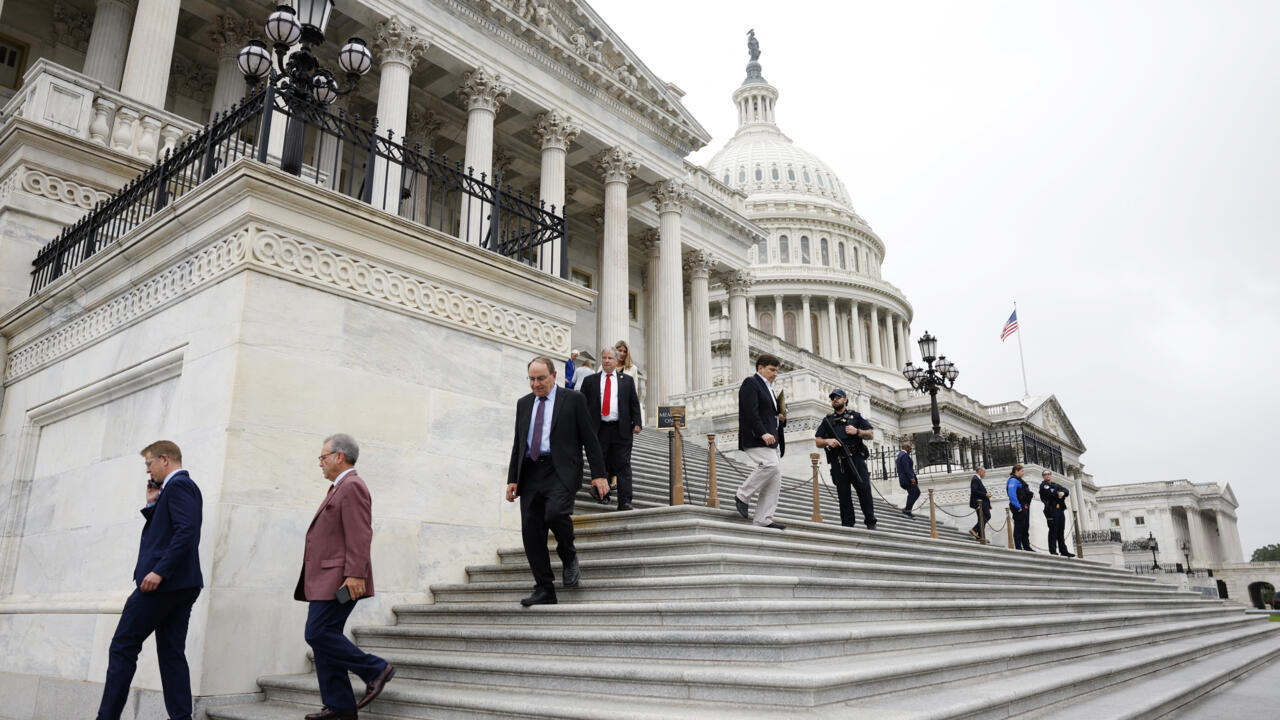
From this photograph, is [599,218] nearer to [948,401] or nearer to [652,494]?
[652,494]

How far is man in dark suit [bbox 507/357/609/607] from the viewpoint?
6.54 meters

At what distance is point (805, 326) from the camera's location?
7981 cm

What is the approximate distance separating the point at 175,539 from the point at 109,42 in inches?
753

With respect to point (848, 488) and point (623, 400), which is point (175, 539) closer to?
point (623, 400)

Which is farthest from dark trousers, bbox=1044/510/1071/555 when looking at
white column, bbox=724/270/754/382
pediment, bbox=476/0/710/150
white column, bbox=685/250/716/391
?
pediment, bbox=476/0/710/150

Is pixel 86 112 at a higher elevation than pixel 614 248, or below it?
below

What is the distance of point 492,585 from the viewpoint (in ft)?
23.9

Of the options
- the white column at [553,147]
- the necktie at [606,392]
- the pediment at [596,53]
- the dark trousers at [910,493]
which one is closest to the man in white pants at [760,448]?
the necktie at [606,392]

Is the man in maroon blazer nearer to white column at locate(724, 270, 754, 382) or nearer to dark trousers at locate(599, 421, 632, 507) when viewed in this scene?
dark trousers at locate(599, 421, 632, 507)

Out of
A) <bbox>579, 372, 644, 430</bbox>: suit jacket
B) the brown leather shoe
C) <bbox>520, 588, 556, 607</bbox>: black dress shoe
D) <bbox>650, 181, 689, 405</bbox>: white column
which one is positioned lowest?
the brown leather shoe

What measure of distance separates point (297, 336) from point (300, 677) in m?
2.76

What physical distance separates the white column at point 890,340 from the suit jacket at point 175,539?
276ft

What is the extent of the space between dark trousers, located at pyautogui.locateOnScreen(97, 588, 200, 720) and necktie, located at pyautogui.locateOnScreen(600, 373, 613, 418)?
504 cm

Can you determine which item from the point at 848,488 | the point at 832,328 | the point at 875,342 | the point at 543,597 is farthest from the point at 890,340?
the point at 543,597
